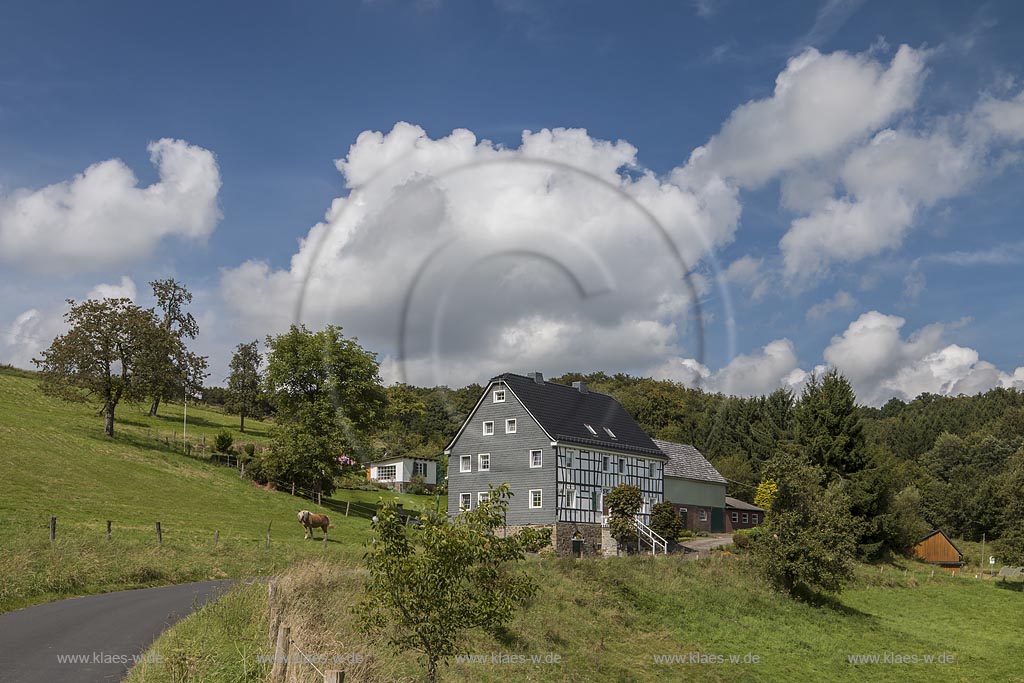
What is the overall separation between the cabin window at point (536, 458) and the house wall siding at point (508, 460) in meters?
0.20

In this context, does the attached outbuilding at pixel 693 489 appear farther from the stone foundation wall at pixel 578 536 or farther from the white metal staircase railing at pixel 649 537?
the stone foundation wall at pixel 578 536

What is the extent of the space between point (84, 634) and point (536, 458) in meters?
36.5

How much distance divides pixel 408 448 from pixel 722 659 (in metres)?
57.8

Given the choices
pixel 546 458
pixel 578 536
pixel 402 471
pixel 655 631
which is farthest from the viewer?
pixel 402 471

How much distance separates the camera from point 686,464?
66875 mm

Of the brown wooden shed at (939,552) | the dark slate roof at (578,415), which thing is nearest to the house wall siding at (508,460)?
the dark slate roof at (578,415)

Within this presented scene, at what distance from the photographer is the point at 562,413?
5547cm

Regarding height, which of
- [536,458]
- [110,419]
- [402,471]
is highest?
[110,419]

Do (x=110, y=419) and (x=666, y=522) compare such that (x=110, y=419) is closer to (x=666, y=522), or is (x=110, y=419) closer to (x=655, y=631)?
(x=666, y=522)

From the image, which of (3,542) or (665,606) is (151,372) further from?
(665,606)

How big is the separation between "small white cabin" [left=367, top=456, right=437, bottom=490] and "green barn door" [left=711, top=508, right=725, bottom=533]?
34116 mm

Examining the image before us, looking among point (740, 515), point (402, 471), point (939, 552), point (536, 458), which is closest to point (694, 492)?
point (740, 515)

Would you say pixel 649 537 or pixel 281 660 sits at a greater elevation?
pixel 281 660

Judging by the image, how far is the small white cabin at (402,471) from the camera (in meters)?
91.4
